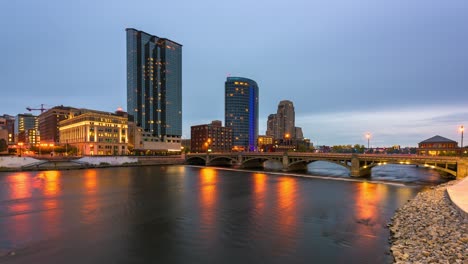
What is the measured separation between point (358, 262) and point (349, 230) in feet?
22.3

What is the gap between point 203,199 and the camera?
35656 mm

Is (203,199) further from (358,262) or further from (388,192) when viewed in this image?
(388,192)

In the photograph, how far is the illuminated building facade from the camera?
13600cm

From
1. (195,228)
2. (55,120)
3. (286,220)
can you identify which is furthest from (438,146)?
(55,120)

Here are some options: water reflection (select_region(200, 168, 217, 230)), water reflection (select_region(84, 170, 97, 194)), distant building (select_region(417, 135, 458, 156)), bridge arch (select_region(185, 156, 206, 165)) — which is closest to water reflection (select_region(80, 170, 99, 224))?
water reflection (select_region(84, 170, 97, 194))

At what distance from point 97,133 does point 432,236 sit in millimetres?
155492

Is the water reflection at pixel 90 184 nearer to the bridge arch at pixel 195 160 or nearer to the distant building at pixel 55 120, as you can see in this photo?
the bridge arch at pixel 195 160

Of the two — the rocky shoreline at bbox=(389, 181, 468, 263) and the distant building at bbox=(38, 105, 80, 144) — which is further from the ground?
the distant building at bbox=(38, 105, 80, 144)

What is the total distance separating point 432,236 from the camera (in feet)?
51.6

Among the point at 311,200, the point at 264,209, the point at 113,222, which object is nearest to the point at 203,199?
the point at 264,209

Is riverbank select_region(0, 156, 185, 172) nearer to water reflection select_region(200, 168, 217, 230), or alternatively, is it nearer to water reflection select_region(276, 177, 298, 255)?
water reflection select_region(200, 168, 217, 230)

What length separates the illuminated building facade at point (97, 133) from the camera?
13600 centimetres

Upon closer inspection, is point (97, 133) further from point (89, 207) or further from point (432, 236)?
point (432, 236)

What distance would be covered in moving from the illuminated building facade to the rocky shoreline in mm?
149821
